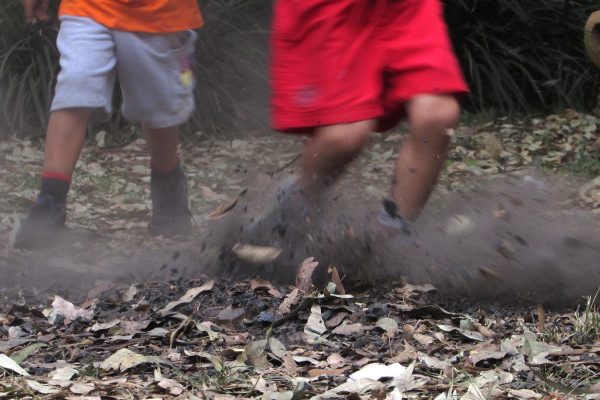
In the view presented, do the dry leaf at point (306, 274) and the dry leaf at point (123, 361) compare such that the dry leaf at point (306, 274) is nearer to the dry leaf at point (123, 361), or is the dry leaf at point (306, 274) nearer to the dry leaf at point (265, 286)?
the dry leaf at point (265, 286)

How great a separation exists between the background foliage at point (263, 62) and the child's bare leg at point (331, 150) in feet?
12.9

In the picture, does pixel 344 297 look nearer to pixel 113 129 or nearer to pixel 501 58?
pixel 113 129

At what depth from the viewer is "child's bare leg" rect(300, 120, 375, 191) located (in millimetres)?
3350

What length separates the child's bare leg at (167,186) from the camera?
459cm

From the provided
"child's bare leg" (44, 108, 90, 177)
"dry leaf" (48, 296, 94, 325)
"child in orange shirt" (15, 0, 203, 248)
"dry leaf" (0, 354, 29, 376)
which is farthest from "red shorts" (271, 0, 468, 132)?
"dry leaf" (0, 354, 29, 376)

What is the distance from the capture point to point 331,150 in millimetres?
3371

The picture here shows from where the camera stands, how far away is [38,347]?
274 centimetres

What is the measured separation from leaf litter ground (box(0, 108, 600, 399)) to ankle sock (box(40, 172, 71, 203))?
0.74 ft

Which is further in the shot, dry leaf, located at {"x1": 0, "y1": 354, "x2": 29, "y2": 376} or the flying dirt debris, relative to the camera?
the flying dirt debris

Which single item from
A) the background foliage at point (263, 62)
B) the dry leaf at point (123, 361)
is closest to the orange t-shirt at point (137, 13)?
the dry leaf at point (123, 361)

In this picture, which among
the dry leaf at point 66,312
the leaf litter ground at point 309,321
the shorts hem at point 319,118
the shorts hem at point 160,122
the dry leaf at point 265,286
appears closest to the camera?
the leaf litter ground at point 309,321

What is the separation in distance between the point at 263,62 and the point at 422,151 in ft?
15.2

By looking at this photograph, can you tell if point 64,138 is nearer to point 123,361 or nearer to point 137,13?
point 137,13

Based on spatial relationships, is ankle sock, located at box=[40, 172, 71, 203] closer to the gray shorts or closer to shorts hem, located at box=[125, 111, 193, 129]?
the gray shorts
